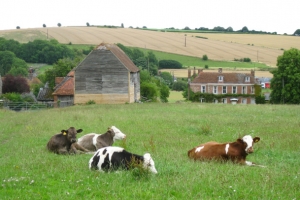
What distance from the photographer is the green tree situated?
75812 millimetres

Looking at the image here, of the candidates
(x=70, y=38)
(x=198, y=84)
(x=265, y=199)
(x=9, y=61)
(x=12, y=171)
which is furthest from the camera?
(x=70, y=38)

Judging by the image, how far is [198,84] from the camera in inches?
3625

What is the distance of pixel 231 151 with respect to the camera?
44.8 ft

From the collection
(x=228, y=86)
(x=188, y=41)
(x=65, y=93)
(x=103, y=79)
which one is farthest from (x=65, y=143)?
(x=188, y=41)

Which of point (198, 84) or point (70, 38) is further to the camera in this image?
point (70, 38)

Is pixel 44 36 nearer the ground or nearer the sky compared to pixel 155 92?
nearer the sky

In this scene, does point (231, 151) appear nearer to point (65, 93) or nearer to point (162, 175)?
point (162, 175)

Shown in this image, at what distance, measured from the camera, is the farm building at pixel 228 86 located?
90750 mm

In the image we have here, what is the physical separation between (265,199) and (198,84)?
8344 cm

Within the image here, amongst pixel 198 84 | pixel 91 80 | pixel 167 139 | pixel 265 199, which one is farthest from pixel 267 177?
pixel 198 84

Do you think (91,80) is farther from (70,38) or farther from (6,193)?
(70,38)

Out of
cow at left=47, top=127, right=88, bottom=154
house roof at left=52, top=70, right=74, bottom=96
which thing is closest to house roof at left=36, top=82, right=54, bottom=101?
house roof at left=52, top=70, right=74, bottom=96

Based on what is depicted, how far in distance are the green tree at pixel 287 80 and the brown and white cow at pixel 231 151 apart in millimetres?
63703

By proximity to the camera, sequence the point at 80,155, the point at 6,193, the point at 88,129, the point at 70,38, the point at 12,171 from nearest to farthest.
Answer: the point at 6,193
the point at 12,171
the point at 80,155
the point at 88,129
the point at 70,38
